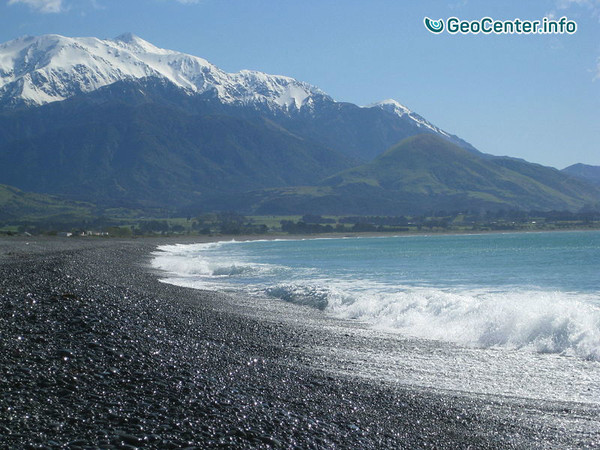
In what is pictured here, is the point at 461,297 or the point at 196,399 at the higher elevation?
the point at 196,399

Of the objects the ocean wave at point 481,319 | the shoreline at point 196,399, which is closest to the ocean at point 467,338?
the ocean wave at point 481,319

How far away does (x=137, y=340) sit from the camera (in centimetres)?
1356

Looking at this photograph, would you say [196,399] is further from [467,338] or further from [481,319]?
[481,319]

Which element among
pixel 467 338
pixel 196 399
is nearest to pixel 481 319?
pixel 467 338

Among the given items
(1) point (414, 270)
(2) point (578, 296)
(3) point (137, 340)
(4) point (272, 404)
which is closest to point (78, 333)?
(3) point (137, 340)

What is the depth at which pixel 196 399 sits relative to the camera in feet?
32.5

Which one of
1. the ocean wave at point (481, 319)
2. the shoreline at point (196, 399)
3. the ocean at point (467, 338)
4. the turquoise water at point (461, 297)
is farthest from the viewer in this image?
the turquoise water at point (461, 297)

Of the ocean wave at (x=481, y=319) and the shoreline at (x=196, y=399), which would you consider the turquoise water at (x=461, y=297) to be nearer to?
the ocean wave at (x=481, y=319)

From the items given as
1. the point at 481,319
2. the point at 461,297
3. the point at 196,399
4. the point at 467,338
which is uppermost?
the point at 196,399

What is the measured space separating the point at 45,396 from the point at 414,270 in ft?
137

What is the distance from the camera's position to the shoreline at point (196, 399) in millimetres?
8586

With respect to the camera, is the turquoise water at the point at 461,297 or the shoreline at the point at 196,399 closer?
the shoreline at the point at 196,399

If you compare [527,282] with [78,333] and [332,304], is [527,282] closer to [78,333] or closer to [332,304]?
[332,304]

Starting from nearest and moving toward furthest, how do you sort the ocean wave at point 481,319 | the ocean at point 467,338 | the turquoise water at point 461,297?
1. the ocean at point 467,338
2. the ocean wave at point 481,319
3. the turquoise water at point 461,297
